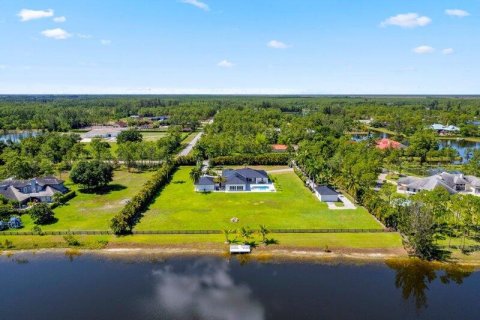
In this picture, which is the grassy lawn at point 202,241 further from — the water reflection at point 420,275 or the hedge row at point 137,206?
the water reflection at point 420,275

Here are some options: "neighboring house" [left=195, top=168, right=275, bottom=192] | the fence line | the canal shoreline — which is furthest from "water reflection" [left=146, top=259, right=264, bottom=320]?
"neighboring house" [left=195, top=168, right=275, bottom=192]

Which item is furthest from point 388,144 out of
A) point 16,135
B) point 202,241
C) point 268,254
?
point 16,135

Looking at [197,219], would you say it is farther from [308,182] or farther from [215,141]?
[215,141]

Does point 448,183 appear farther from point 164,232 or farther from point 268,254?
point 164,232

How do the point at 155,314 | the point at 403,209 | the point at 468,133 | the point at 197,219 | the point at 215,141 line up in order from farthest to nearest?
the point at 468,133 < the point at 215,141 < the point at 197,219 < the point at 403,209 < the point at 155,314

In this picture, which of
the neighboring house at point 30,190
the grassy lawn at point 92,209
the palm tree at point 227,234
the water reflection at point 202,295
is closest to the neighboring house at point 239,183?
the grassy lawn at point 92,209

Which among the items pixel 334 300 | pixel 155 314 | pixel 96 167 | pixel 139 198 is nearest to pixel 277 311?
pixel 334 300

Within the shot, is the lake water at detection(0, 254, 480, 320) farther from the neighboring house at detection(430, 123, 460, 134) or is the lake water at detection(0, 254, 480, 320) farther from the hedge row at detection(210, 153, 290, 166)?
the neighboring house at detection(430, 123, 460, 134)
